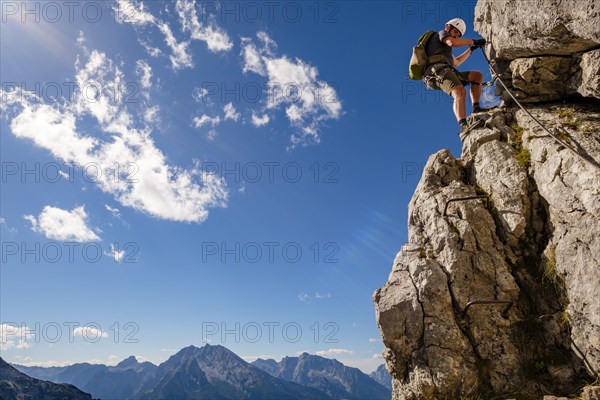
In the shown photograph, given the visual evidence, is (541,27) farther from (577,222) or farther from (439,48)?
(577,222)

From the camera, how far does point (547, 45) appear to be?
14.4 m

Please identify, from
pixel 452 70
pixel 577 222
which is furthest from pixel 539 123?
pixel 452 70

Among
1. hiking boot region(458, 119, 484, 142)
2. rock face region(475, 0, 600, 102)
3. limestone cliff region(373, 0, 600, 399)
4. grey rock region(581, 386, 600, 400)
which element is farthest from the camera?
hiking boot region(458, 119, 484, 142)

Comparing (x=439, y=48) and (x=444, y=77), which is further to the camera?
(x=439, y=48)

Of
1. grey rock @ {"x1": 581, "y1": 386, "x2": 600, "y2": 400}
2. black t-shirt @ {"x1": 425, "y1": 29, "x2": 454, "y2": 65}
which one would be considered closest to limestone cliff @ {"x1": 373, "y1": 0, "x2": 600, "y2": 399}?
grey rock @ {"x1": 581, "y1": 386, "x2": 600, "y2": 400}

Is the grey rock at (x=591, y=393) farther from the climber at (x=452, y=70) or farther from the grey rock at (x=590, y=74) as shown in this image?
the climber at (x=452, y=70)

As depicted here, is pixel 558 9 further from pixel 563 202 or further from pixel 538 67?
pixel 563 202

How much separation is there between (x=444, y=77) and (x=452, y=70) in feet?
1.80

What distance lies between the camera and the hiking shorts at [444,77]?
18031 mm

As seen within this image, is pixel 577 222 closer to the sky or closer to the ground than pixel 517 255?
closer to the sky

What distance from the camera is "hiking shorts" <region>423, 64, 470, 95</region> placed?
18031 millimetres

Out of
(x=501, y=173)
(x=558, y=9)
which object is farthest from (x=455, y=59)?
(x=501, y=173)

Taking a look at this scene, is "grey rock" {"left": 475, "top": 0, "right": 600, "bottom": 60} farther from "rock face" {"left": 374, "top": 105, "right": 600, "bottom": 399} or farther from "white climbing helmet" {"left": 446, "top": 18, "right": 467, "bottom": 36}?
"rock face" {"left": 374, "top": 105, "right": 600, "bottom": 399}

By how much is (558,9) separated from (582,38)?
1.37 m
